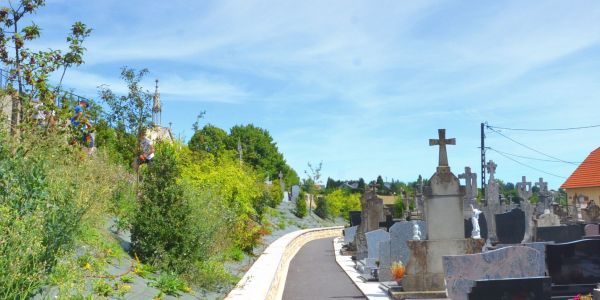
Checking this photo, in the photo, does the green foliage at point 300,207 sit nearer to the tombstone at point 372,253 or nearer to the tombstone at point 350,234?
the tombstone at point 350,234

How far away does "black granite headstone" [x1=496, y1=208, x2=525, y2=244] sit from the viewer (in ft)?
60.2

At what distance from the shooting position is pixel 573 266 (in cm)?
1163

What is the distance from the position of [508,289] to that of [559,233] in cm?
839

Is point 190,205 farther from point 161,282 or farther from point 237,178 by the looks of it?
point 237,178

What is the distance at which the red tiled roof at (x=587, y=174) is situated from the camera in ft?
166

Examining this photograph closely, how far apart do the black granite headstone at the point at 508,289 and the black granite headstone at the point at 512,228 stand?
975cm

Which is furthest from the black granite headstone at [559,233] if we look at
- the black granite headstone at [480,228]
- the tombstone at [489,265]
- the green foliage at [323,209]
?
the green foliage at [323,209]

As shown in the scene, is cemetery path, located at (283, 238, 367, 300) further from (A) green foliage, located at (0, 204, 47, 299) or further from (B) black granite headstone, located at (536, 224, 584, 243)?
(A) green foliage, located at (0, 204, 47, 299)

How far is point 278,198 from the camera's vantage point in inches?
1930

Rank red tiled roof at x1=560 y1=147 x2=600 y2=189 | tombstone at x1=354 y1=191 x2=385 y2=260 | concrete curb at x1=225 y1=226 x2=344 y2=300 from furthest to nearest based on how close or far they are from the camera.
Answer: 1. red tiled roof at x1=560 y1=147 x2=600 y2=189
2. tombstone at x1=354 y1=191 x2=385 y2=260
3. concrete curb at x1=225 y1=226 x2=344 y2=300

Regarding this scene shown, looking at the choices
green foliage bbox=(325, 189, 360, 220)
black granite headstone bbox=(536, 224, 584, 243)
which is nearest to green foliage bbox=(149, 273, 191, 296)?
black granite headstone bbox=(536, 224, 584, 243)

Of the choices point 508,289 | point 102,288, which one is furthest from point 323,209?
point 102,288

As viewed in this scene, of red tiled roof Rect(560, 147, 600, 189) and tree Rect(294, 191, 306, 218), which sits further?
red tiled roof Rect(560, 147, 600, 189)

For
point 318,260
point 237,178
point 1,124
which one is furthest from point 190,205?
point 318,260
